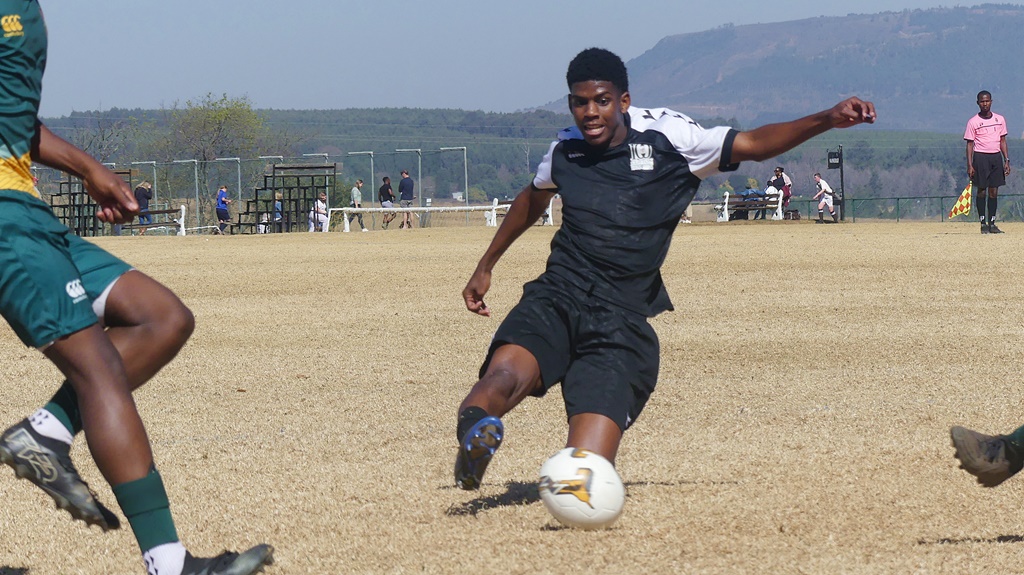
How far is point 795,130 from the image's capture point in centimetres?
468

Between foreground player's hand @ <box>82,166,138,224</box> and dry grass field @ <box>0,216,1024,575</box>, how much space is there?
3.78ft

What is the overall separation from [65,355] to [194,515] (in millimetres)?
1619

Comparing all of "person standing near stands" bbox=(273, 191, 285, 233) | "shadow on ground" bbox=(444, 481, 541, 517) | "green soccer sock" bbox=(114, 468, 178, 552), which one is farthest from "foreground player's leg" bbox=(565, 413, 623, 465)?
"person standing near stands" bbox=(273, 191, 285, 233)

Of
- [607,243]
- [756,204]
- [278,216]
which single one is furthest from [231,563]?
[278,216]

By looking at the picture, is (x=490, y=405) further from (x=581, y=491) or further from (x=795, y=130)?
(x=795, y=130)

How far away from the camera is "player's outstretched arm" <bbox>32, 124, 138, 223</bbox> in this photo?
4027 mm

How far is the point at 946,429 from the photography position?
22.0ft

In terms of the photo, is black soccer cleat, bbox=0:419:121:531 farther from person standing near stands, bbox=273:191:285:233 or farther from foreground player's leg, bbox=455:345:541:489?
person standing near stands, bbox=273:191:285:233

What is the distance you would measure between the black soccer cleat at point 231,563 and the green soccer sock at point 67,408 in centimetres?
50

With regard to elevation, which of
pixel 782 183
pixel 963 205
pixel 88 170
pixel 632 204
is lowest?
pixel 963 205

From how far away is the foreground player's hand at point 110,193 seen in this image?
158 inches

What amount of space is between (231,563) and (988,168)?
18.7 meters

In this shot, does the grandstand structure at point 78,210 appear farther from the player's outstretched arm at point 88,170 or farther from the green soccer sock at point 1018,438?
the green soccer sock at point 1018,438

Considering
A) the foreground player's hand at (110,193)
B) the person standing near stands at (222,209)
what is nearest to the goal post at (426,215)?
the person standing near stands at (222,209)
